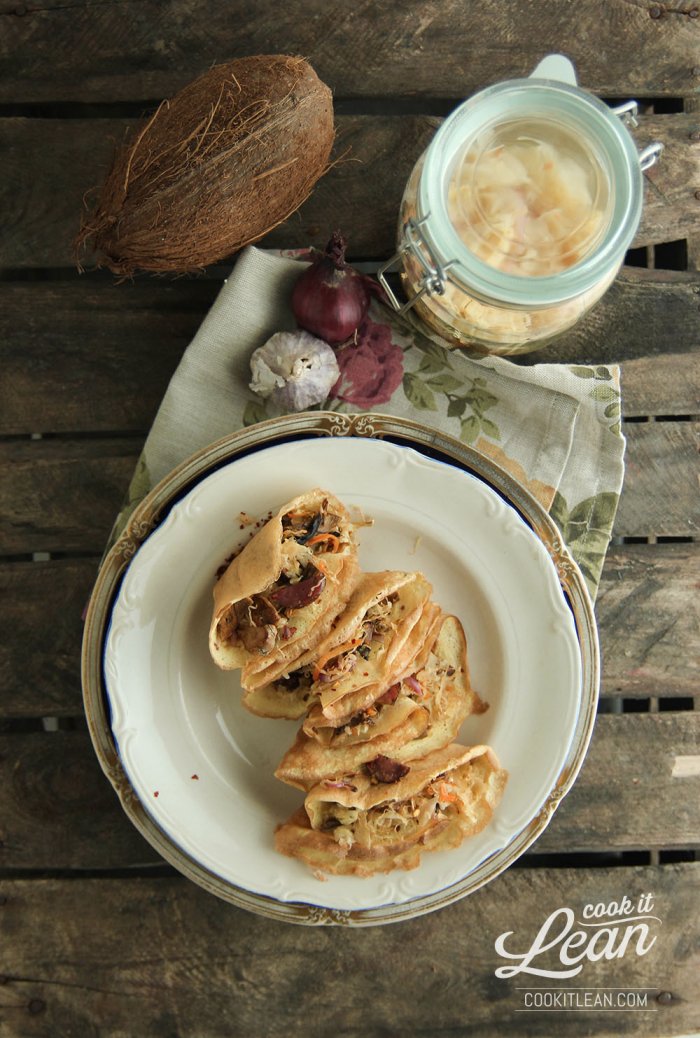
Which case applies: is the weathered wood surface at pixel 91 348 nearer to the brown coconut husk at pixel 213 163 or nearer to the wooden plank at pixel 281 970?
the brown coconut husk at pixel 213 163

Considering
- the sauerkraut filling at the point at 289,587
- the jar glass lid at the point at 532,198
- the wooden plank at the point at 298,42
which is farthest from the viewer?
the wooden plank at the point at 298,42

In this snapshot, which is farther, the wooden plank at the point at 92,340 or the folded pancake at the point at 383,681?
the wooden plank at the point at 92,340

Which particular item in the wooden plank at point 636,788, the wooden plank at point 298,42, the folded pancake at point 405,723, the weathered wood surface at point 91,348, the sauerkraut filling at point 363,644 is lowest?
the wooden plank at point 636,788

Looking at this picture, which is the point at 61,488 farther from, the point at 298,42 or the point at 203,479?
the point at 298,42

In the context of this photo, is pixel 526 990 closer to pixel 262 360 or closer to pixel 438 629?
pixel 438 629

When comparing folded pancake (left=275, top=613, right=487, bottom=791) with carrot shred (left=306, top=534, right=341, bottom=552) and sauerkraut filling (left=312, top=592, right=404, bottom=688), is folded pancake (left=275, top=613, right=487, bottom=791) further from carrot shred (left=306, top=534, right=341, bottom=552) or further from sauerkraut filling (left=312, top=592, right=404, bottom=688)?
carrot shred (left=306, top=534, right=341, bottom=552)

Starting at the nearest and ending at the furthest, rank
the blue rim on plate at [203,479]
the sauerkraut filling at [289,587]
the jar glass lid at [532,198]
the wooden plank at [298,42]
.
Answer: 1. the jar glass lid at [532,198]
2. the sauerkraut filling at [289,587]
3. the blue rim on plate at [203,479]
4. the wooden plank at [298,42]

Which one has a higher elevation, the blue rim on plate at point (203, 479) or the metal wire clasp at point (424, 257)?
the metal wire clasp at point (424, 257)

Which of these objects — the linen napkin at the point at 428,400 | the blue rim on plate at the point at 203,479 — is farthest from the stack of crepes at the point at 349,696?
the linen napkin at the point at 428,400

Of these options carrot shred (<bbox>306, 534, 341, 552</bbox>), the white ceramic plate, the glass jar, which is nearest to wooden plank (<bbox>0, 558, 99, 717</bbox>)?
the white ceramic plate

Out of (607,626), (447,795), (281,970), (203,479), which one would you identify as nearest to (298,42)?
(203,479)
